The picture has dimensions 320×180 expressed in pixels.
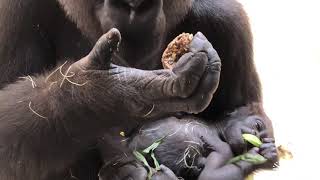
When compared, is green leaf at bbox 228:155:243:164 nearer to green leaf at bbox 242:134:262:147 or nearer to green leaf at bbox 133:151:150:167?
green leaf at bbox 242:134:262:147

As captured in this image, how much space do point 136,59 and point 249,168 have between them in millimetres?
804

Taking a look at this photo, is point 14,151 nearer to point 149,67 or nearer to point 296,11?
point 149,67

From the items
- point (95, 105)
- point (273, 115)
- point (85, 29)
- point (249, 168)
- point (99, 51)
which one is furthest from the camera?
point (273, 115)

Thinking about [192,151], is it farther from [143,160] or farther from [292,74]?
[292,74]

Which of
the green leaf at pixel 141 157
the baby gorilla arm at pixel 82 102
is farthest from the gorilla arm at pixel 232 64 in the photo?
the baby gorilla arm at pixel 82 102

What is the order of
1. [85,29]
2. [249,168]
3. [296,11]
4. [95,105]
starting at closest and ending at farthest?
[95,105] → [85,29] → [249,168] → [296,11]

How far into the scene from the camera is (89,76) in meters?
2.30

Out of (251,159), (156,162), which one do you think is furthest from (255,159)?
(156,162)

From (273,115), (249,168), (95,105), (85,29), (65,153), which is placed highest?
(85,29)

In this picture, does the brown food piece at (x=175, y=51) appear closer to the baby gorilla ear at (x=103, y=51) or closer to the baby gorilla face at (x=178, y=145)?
the baby gorilla ear at (x=103, y=51)

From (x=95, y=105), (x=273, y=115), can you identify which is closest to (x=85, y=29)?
(x=95, y=105)

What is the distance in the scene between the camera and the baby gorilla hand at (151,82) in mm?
2117

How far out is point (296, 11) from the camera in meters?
6.33

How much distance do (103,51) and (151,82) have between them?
0.19 m
